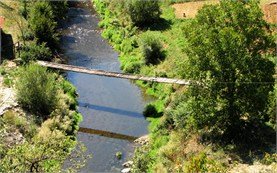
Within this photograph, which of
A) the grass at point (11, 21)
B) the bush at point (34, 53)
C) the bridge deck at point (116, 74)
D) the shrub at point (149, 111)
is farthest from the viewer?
the grass at point (11, 21)

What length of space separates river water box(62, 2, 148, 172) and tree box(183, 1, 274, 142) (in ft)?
18.8

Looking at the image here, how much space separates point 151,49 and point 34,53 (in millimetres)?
9132

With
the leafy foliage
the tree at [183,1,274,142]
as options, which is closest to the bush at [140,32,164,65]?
the tree at [183,1,274,142]

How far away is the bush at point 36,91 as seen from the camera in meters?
33.7

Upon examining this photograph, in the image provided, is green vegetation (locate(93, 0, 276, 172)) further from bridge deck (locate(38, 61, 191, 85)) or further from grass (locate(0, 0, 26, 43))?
grass (locate(0, 0, 26, 43))

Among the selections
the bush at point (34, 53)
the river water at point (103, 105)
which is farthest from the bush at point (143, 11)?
the bush at point (34, 53)

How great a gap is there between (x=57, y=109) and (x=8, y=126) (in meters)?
3.74

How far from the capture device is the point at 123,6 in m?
51.9

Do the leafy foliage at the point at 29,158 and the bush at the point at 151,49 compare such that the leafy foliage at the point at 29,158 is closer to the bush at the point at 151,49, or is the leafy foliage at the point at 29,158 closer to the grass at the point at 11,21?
the bush at the point at 151,49

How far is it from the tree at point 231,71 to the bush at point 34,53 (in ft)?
50.9

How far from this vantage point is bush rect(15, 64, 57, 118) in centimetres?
3372

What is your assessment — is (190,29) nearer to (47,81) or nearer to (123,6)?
(47,81)

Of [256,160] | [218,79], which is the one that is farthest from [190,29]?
[256,160]

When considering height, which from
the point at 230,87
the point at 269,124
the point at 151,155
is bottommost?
the point at 151,155
